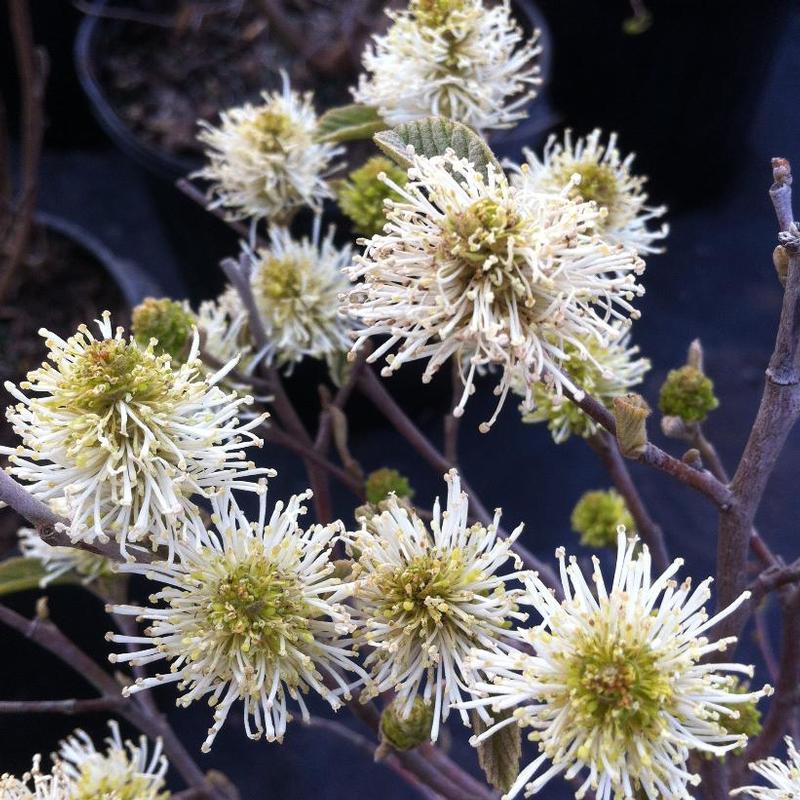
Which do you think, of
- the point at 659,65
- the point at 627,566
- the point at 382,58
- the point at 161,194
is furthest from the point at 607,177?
the point at 659,65

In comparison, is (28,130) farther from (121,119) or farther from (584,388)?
(584,388)

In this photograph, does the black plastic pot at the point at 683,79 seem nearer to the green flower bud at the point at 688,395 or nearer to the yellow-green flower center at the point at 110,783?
the green flower bud at the point at 688,395

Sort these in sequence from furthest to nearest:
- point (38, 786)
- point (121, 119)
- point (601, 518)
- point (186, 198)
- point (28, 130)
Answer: point (121, 119)
point (186, 198)
point (28, 130)
point (601, 518)
point (38, 786)

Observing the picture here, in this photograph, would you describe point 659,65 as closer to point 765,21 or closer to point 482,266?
point 765,21

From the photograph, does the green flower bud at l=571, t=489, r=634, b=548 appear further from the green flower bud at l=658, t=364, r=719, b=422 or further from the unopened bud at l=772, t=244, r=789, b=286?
the unopened bud at l=772, t=244, r=789, b=286

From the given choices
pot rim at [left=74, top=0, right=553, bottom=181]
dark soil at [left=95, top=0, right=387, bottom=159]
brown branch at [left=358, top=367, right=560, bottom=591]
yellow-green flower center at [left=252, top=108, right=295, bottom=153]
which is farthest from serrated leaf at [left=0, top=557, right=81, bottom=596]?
dark soil at [left=95, top=0, right=387, bottom=159]

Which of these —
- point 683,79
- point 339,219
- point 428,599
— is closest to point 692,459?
point 428,599
